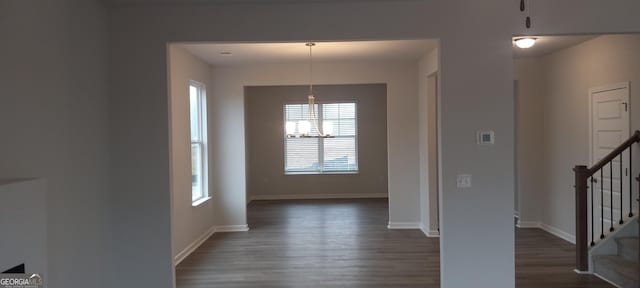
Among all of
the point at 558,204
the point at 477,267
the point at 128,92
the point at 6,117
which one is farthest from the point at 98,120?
the point at 558,204

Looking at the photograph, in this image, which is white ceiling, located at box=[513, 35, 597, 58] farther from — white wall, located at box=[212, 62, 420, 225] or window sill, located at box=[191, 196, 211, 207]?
window sill, located at box=[191, 196, 211, 207]

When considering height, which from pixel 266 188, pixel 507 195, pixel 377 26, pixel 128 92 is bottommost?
pixel 266 188

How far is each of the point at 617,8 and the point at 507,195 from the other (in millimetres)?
1822

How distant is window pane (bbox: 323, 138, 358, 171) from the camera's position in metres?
10.8

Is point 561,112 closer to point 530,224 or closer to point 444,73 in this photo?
point 530,224

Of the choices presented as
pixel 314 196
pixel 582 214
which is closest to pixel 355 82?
pixel 582 214

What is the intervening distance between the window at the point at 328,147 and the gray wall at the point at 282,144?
14 centimetres

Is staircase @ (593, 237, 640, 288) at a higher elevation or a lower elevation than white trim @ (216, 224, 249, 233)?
higher

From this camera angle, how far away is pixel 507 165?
3.84 meters

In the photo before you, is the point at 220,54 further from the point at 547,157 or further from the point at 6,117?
the point at 547,157

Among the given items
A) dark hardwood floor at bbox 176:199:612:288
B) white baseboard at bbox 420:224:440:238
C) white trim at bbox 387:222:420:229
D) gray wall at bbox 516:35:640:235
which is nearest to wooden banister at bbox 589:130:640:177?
gray wall at bbox 516:35:640:235

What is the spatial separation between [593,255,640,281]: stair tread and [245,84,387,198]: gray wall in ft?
20.4

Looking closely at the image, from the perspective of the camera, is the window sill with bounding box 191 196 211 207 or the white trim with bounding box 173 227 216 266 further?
the window sill with bounding box 191 196 211 207

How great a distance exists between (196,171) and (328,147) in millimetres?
4697
